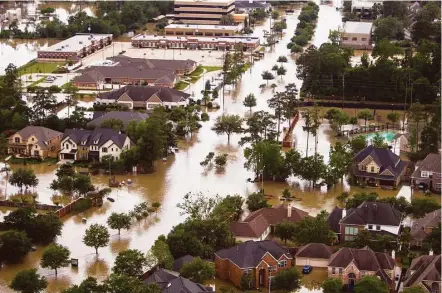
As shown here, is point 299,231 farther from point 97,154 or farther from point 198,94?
point 198,94

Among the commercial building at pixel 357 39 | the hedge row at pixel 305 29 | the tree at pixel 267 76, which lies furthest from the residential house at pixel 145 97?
the commercial building at pixel 357 39

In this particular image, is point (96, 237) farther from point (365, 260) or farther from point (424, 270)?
point (424, 270)

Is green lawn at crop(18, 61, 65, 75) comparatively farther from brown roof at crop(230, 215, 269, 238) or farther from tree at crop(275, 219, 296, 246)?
tree at crop(275, 219, 296, 246)

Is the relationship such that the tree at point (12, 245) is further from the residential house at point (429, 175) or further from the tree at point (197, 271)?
the residential house at point (429, 175)

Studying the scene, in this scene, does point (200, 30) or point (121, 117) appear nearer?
point (121, 117)

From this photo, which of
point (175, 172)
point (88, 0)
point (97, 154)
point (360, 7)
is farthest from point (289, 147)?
point (88, 0)

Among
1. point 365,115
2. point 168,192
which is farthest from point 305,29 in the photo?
point 168,192
